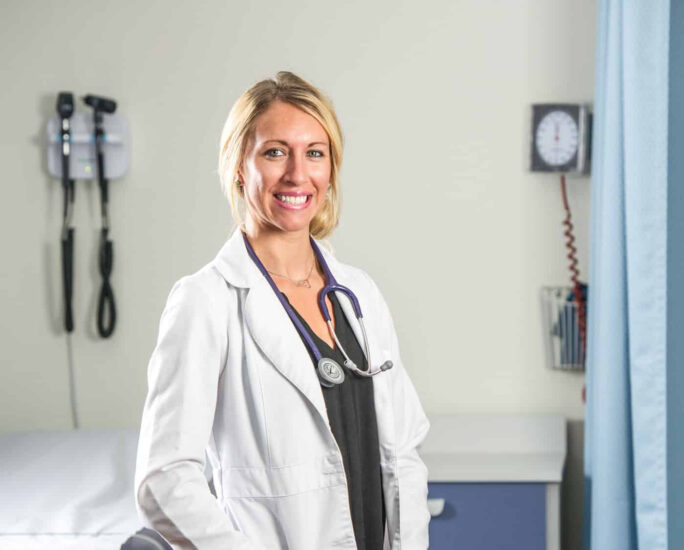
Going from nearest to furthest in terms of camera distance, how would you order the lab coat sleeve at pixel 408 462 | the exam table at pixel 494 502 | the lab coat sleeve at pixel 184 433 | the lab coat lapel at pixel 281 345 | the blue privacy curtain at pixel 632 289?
the lab coat sleeve at pixel 184 433, the lab coat lapel at pixel 281 345, the lab coat sleeve at pixel 408 462, the blue privacy curtain at pixel 632 289, the exam table at pixel 494 502

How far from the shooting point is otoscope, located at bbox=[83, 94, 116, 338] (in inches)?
120

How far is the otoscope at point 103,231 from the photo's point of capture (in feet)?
10.0

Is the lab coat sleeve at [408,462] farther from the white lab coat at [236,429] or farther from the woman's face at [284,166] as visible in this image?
the woman's face at [284,166]

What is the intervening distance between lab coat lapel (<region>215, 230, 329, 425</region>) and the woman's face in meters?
0.10

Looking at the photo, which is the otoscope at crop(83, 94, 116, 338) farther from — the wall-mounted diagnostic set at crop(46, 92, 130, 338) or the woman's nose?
the woman's nose

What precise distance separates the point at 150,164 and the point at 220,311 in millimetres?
1860

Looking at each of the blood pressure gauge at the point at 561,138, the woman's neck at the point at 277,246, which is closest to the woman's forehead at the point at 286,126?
the woman's neck at the point at 277,246

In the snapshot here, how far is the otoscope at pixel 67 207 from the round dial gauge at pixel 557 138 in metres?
1.48

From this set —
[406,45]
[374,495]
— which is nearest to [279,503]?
[374,495]

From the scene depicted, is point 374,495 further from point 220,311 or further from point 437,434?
point 437,434

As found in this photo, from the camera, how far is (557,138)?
2.93 metres

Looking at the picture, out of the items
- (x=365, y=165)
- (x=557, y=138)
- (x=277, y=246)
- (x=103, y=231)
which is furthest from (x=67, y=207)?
(x=277, y=246)

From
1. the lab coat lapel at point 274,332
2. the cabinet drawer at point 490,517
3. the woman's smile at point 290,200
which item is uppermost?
the woman's smile at point 290,200

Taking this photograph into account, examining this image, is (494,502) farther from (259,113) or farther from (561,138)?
(259,113)
